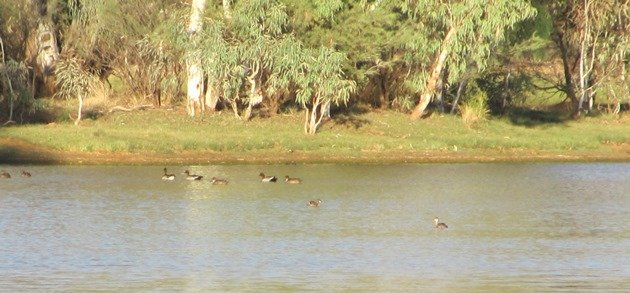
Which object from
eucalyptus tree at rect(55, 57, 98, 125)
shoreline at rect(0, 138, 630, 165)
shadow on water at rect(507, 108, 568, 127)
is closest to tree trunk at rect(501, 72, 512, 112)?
shadow on water at rect(507, 108, 568, 127)

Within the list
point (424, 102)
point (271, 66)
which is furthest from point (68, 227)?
point (424, 102)

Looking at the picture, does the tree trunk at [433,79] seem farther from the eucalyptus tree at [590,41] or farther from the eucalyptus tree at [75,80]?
the eucalyptus tree at [75,80]

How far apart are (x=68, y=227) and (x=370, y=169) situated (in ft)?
49.1

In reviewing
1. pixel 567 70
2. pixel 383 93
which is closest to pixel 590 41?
pixel 567 70

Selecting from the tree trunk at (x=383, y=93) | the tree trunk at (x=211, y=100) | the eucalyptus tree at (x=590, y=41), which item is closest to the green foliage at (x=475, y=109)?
the tree trunk at (x=383, y=93)

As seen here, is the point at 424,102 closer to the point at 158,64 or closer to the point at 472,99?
the point at 472,99

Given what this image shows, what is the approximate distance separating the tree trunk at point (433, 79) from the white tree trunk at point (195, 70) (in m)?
7.67

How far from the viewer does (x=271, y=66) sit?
47562 mm

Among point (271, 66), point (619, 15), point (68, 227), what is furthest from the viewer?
point (619, 15)

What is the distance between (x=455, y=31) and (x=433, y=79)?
230 centimetres

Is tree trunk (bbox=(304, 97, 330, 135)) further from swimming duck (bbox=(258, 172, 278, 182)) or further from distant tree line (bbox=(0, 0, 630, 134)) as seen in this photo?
swimming duck (bbox=(258, 172, 278, 182))

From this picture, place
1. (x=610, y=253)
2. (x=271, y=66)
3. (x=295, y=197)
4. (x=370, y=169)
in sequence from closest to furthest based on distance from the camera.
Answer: (x=610, y=253) < (x=295, y=197) < (x=370, y=169) < (x=271, y=66)

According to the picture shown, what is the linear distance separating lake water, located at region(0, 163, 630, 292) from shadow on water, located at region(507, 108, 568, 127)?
9.33m

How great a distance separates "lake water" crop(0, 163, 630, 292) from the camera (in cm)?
2275
